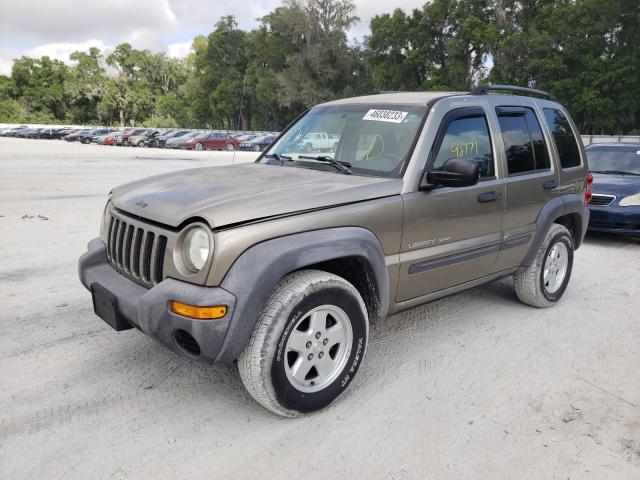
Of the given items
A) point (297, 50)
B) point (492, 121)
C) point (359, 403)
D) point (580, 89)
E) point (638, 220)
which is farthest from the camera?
point (297, 50)

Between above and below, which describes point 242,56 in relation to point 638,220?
above

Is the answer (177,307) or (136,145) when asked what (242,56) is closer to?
(136,145)

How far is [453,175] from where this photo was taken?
3320 millimetres

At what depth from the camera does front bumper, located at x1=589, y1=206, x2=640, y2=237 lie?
25.0 ft

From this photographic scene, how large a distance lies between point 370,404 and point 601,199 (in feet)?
20.7

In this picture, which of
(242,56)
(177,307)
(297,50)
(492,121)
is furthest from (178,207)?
(242,56)

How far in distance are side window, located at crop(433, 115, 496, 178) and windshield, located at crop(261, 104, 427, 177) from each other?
239 mm

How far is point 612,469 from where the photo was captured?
266 cm

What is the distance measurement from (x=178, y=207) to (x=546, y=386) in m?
2.60

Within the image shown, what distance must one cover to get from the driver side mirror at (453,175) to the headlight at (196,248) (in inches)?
58.4

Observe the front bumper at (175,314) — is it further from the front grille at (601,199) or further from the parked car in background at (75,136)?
the parked car in background at (75,136)

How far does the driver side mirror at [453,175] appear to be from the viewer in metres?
3.29

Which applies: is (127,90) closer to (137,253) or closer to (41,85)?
(41,85)

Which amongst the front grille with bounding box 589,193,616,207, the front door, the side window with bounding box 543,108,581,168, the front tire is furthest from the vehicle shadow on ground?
the front tire
